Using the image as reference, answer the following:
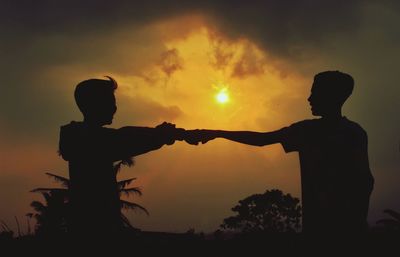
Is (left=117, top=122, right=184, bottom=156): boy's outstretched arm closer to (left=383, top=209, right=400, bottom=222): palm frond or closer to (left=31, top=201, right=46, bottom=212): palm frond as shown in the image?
(left=383, top=209, right=400, bottom=222): palm frond

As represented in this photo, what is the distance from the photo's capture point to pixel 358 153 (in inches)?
232

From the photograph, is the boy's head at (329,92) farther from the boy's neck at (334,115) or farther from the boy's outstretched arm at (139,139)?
the boy's outstretched arm at (139,139)

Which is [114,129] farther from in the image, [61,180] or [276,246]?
[61,180]

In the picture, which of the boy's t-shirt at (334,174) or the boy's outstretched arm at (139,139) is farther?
the boy's outstretched arm at (139,139)

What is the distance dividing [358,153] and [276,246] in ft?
4.47

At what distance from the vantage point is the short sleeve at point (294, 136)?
616 cm

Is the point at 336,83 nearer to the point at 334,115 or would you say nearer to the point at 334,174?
the point at 334,115

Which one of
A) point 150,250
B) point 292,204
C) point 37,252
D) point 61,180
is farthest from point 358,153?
point 292,204

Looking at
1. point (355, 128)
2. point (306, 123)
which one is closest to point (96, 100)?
point (306, 123)

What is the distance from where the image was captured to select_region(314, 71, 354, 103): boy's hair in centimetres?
615

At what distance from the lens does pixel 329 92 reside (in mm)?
6152

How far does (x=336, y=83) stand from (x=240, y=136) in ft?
5.30

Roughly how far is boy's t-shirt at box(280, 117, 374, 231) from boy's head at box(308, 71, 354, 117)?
14 centimetres

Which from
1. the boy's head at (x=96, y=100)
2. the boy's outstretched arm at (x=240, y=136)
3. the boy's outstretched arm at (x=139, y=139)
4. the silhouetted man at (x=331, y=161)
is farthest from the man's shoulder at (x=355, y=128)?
the boy's head at (x=96, y=100)
